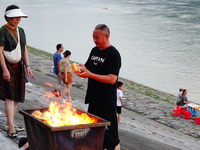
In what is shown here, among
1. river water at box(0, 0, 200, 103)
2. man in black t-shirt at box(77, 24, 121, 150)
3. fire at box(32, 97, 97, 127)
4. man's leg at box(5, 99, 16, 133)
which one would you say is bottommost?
river water at box(0, 0, 200, 103)

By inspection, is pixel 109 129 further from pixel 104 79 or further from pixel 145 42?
pixel 145 42

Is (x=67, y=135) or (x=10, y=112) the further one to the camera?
(x=10, y=112)

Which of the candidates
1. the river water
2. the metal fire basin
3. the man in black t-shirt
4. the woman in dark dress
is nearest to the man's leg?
the woman in dark dress

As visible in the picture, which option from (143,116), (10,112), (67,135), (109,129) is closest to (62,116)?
(67,135)

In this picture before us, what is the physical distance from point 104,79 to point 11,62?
64.7 inches

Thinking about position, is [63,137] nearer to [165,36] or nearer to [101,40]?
[101,40]

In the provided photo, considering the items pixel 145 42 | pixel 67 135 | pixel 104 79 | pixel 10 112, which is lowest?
pixel 145 42

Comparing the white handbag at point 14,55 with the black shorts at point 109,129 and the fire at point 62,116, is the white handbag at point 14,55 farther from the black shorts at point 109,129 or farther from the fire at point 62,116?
the black shorts at point 109,129

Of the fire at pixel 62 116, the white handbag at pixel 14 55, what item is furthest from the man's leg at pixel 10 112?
the fire at pixel 62 116

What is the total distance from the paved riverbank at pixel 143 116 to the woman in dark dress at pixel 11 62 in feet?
2.67

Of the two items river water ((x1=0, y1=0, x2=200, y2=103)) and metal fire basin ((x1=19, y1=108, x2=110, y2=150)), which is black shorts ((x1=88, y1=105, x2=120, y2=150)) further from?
river water ((x1=0, y1=0, x2=200, y2=103))

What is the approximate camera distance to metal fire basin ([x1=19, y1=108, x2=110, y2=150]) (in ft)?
12.9

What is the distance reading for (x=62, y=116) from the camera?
4.54 m

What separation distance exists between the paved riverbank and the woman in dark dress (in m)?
0.81
